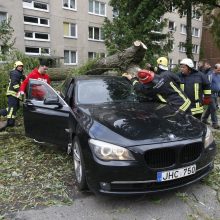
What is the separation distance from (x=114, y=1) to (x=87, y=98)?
55.3 ft

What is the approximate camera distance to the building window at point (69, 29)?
98.9 feet

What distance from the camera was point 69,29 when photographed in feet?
100.0

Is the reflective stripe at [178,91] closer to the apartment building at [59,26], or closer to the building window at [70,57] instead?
the apartment building at [59,26]

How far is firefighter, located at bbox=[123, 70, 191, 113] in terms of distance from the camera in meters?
5.05

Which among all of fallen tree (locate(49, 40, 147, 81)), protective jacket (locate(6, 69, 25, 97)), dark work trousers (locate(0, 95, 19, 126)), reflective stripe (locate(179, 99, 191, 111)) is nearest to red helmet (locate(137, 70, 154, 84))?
reflective stripe (locate(179, 99, 191, 111))

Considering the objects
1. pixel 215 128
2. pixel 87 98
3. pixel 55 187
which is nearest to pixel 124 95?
pixel 87 98

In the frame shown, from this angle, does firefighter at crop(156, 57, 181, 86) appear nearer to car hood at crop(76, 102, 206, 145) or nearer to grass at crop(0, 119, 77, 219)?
car hood at crop(76, 102, 206, 145)

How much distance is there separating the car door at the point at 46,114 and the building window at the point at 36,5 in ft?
77.5

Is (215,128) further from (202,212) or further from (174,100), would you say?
(202,212)

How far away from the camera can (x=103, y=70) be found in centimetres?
977

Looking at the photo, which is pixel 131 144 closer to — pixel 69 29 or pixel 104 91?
pixel 104 91

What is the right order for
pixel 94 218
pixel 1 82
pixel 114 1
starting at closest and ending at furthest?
pixel 94 218 < pixel 1 82 < pixel 114 1

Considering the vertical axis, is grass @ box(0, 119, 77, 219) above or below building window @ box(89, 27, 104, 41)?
below

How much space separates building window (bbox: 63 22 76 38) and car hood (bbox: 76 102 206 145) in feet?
88.9
